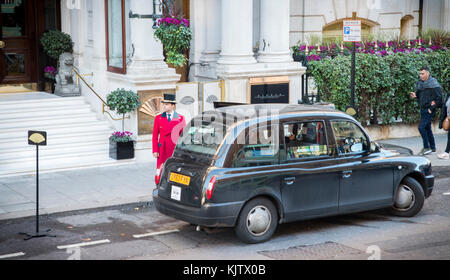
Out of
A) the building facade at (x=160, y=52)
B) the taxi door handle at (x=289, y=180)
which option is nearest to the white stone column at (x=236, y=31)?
the building facade at (x=160, y=52)

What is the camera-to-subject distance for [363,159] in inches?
408

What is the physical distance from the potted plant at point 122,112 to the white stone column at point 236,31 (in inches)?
110

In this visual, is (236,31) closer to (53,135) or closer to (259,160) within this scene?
(53,135)

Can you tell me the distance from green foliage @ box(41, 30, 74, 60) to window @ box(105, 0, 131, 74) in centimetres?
191

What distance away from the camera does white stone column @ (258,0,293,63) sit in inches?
691

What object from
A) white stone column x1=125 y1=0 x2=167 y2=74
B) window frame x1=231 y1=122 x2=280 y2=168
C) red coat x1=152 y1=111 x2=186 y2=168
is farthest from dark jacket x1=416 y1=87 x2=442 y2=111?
window frame x1=231 y1=122 x2=280 y2=168

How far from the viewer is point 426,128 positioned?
53.4 ft

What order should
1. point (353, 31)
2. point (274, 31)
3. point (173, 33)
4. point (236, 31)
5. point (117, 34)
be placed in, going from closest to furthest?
point (353, 31) → point (173, 33) → point (117, 34) → point (236, 31) → point (274, 31)

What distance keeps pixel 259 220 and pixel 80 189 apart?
15.5ft

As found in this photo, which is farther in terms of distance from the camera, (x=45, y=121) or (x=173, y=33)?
(x=45, y=121)

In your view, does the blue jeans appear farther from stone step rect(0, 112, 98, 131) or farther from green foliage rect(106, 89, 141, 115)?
stone step rect(0, 112, 98, 131)

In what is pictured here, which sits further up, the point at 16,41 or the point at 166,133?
the point at 16,41

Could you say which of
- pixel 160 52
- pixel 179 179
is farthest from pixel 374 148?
pixel 160 52

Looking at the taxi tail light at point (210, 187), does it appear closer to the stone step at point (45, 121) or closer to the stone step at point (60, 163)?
the stone step at point (60, 163)
